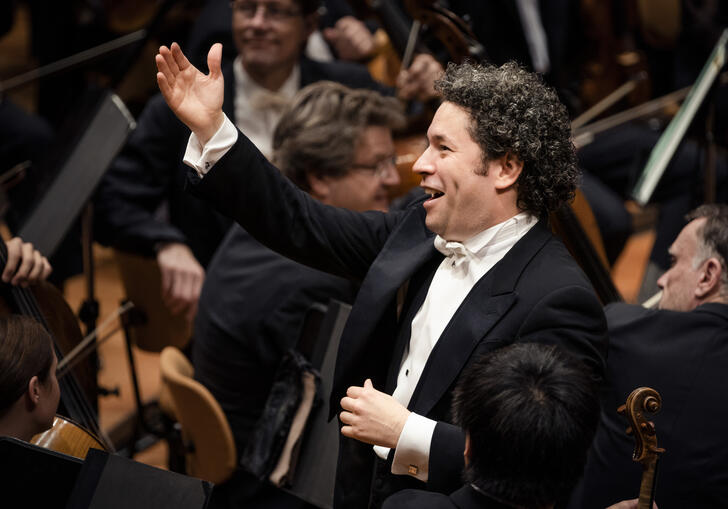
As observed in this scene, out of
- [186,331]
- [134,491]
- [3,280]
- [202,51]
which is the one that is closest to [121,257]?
[186,331]

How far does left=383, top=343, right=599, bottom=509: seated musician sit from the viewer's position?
1.33m

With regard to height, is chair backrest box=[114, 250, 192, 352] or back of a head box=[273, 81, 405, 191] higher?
back of a head box=[273, 81, 405, 191]

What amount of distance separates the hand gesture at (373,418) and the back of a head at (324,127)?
3.41 ft

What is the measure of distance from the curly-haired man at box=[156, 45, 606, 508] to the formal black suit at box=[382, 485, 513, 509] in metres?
0.11

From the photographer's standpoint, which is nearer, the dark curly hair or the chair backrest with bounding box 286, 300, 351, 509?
the dark curly hair

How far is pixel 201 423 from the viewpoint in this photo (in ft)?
7.41

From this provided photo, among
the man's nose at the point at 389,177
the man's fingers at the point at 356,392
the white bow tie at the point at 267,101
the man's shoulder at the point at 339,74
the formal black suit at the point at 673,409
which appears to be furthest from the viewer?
the man's shoulder at the point at 339,74

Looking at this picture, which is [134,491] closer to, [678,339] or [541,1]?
[678,339]

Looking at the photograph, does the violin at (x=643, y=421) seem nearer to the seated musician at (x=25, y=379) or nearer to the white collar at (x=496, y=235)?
the white collar at (x=496, y=235)

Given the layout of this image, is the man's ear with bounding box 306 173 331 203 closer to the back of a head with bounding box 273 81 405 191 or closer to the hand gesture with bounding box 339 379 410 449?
the back of a head with bounding box 273 81 405 191

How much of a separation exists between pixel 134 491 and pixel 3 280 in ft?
2.42

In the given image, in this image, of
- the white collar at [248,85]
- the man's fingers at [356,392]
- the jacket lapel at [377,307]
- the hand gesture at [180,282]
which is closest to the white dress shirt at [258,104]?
the white collar at [248,85]

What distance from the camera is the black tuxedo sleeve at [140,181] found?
10.4ft

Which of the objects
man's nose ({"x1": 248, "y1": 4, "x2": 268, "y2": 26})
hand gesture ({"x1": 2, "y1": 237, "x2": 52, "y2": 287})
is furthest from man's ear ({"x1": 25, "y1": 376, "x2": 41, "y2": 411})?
man's nose ({"x1": 248, "y1": 4, "x2": 268, "y2": 26})
